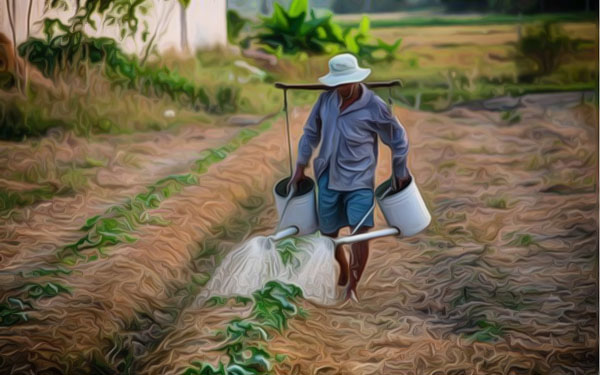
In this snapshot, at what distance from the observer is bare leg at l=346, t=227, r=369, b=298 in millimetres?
4910

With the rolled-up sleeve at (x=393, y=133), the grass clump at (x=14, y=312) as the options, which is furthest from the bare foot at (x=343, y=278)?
the grass clump at (x=14, y=312)

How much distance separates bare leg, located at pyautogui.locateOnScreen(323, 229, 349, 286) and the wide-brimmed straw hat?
27.7 inches

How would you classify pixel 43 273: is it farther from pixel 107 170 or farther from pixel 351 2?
pixel 351 2

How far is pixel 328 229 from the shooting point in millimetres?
4945

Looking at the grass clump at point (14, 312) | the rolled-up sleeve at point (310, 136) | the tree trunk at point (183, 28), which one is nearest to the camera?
the rolled-up sleeve at point (310, 136)

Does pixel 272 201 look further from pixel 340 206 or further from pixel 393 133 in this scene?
pixel 393 133

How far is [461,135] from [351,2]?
802mm

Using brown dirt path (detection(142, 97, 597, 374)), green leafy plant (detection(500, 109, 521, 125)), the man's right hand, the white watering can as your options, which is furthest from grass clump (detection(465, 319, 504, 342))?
the man's right hand

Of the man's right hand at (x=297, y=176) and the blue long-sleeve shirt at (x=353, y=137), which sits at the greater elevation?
the blue long-sleeve shirt at (x=353, y=137)

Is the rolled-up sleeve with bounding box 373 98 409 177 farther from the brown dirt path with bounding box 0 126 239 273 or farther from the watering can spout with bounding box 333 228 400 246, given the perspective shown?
the brown dirt path with bounding box 0 126 239 273

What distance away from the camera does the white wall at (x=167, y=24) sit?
196 inches

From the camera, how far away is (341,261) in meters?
4.93

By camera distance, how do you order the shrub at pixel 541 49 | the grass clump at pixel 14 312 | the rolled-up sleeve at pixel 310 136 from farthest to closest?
the grass clump at pixel 14 312 < the rolled-up sleeve at pixel 310 136 < the shrub at pixel 541 49

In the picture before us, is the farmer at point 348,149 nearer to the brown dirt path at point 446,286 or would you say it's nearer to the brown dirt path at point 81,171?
the brown dirt path at point 446,286
